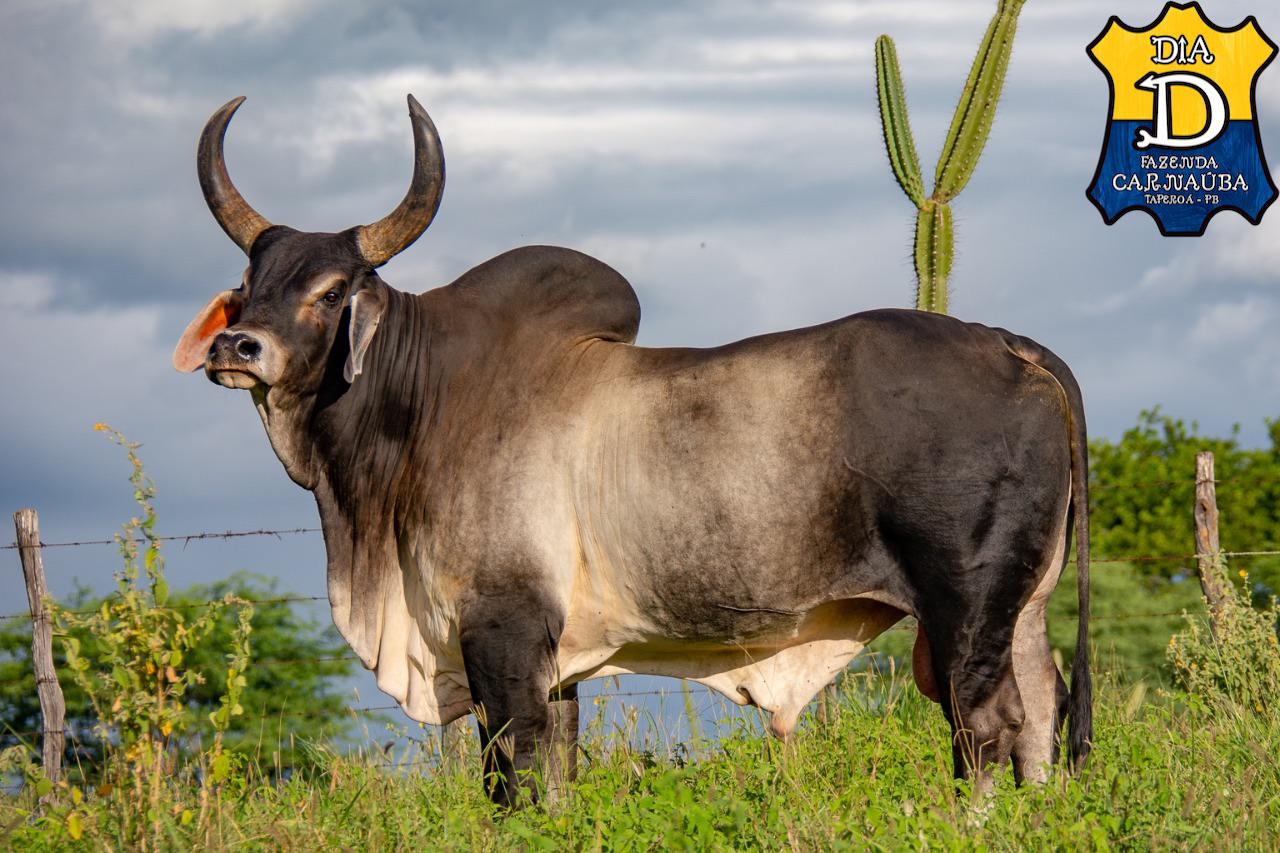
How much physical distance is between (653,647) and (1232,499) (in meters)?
12.2

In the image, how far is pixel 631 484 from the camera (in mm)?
4539

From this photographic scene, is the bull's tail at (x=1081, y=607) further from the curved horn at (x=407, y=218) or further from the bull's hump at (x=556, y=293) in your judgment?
the curved horn at (x=407, y=218)

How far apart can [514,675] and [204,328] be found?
5.38 feet

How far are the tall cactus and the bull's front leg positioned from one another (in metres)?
4.68

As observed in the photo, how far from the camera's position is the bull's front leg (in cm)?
449

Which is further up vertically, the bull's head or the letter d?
the letter d

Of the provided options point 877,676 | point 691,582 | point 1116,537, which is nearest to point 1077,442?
point 691,582

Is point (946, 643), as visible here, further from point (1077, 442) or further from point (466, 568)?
point (466, 568)

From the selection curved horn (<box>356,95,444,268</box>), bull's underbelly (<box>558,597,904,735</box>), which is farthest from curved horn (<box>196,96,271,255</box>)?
bull's underbelly (<box>558,597,904,735</box>)

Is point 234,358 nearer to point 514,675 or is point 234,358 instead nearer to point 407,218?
point 407,218

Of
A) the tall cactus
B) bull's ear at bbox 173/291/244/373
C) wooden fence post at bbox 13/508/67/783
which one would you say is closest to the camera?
bull's ear at bbox 173/291/244/373

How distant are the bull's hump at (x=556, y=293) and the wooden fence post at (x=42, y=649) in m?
3.88

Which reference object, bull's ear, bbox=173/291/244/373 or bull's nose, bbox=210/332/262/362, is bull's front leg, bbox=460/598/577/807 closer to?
bull's nose, bbox=210/332/262/362

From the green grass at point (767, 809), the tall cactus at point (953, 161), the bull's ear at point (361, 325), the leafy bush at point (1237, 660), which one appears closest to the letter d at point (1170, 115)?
the tall cactus at point (953, 161)
